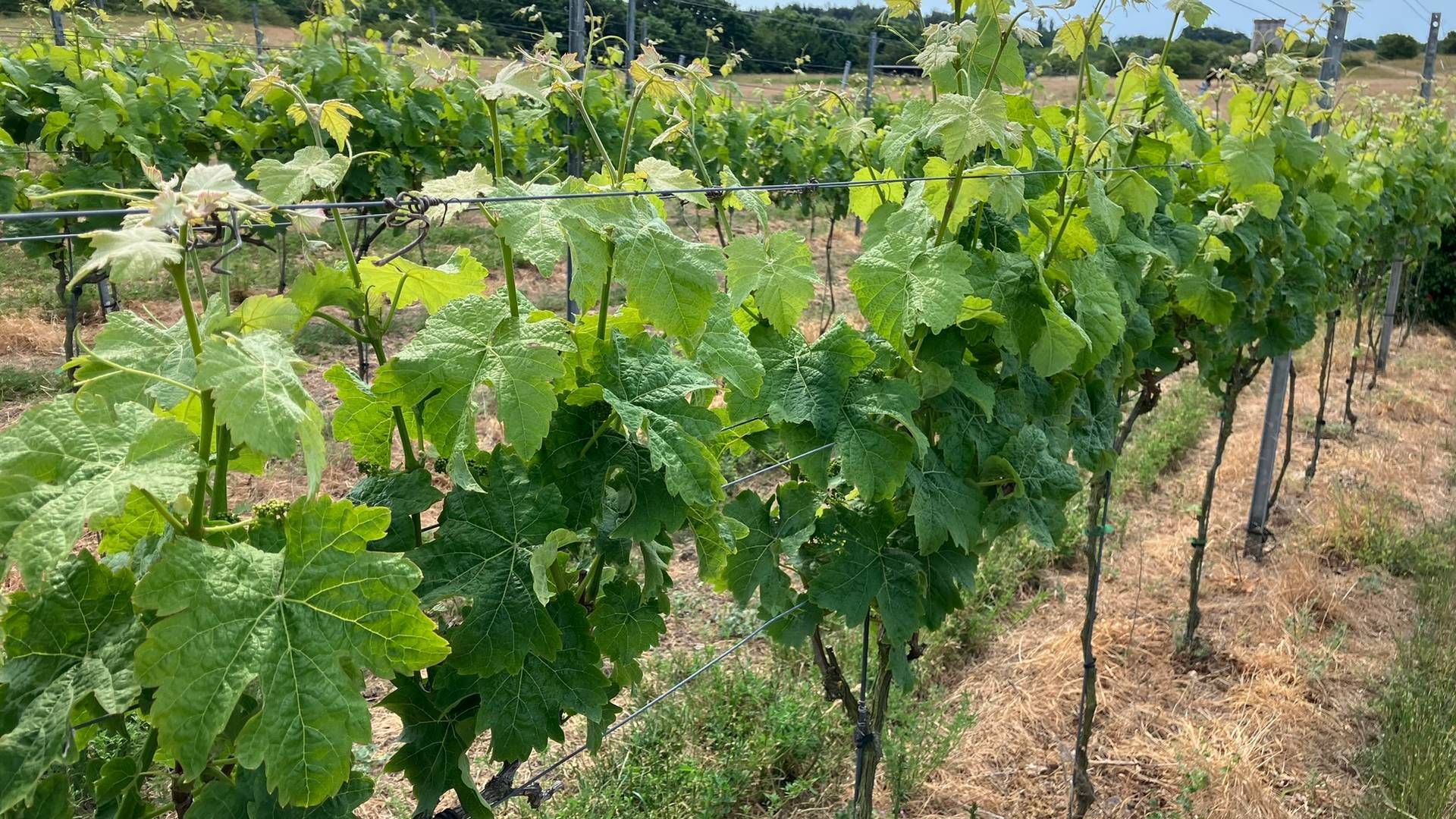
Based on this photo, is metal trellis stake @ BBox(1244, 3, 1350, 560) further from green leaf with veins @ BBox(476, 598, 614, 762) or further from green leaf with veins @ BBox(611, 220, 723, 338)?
green leaf with veins @ BBox(476, 598, 614, 762)

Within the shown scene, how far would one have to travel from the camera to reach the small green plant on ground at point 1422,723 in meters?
3.05

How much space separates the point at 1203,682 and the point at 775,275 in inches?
136

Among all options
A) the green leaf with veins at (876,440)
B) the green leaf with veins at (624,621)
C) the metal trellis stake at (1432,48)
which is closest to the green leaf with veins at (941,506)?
the green leaf with veins at (876,440)

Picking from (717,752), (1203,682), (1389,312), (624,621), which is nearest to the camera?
(624,621)

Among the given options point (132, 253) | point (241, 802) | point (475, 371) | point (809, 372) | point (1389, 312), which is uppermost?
point (132, 253)

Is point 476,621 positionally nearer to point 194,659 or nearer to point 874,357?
point 194,659

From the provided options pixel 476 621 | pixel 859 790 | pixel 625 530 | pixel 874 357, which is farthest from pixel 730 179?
pixel 859 790

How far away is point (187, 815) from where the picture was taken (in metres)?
1.09

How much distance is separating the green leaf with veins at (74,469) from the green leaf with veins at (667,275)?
22.1 inches

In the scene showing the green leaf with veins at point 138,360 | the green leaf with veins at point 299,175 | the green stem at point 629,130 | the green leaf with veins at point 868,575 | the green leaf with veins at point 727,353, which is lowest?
the green leaf with veins at point 868,575

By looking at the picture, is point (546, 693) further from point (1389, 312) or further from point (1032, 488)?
point (1389, 312)

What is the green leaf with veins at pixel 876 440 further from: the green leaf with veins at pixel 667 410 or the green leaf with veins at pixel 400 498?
the green leaf with veins at pixel 400 498

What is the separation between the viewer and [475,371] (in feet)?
3.93

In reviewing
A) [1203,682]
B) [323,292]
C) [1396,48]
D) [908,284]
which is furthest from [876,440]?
[1396,48]
